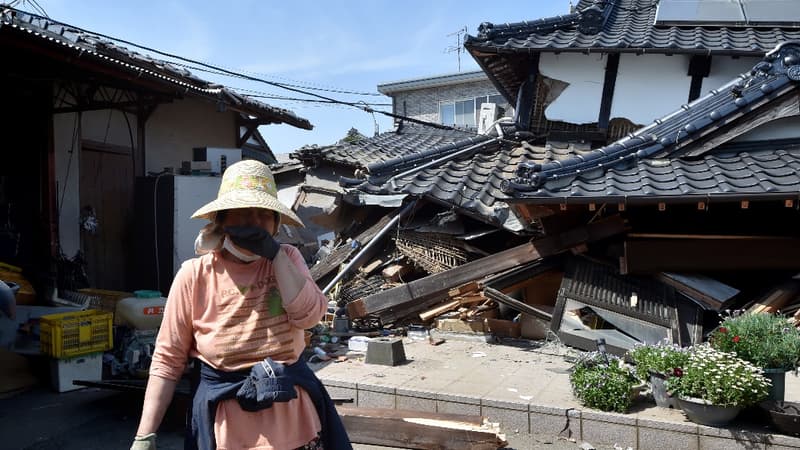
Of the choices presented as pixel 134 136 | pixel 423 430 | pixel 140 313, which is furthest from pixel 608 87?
pixel 134 136

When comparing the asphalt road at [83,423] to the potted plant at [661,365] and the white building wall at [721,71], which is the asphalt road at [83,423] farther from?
the white building wall at [721,71]

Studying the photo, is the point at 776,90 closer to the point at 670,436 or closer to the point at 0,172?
the point at 670,436

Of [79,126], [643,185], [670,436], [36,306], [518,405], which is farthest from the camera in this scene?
[79,126]

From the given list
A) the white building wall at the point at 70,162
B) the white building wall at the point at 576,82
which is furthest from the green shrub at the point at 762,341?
the white building wall at the point at 70,162

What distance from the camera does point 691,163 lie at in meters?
7.50

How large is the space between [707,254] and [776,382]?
2543 millimetres

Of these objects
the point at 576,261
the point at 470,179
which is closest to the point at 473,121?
the point at 470,179

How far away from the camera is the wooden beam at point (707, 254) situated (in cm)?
723

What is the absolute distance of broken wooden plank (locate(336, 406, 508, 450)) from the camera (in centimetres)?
504

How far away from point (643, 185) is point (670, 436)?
9.33 feet

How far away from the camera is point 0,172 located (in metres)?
9.55

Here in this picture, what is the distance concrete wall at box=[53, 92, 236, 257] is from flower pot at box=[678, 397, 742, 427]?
9310 millimetres

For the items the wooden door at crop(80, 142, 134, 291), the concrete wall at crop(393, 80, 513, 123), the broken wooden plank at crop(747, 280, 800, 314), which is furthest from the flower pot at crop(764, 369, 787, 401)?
the concrete wall at crop(393, 80, 513, 123)

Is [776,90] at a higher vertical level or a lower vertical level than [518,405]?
higher
